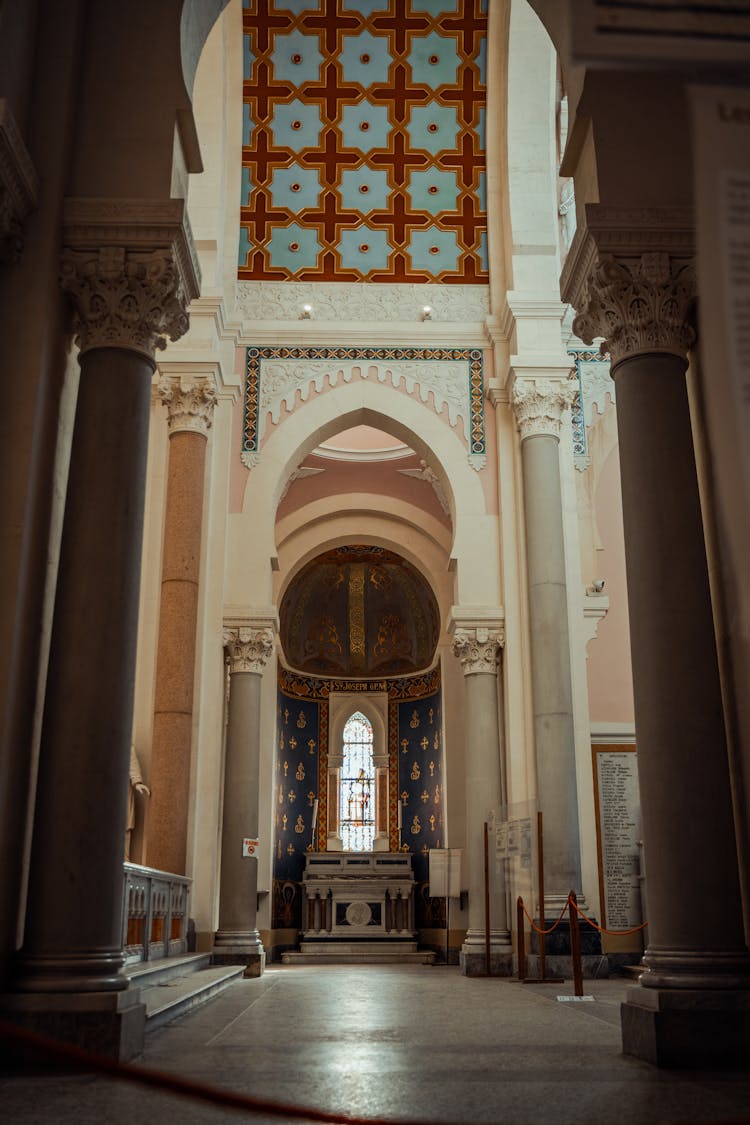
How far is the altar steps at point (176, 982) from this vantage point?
5.64 m

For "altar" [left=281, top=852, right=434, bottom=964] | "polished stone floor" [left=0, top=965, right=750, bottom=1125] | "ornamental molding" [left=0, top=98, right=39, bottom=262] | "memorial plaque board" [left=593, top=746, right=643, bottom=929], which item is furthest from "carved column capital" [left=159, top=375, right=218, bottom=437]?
"altar" [left=281, top=852, right=434, bottom=964]

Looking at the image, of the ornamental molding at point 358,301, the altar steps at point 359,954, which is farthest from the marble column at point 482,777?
the altar steps at point 359,954

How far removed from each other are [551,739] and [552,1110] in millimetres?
6939

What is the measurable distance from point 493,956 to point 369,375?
6110 mm

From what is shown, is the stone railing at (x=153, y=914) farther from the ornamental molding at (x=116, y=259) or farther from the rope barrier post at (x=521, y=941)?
the ornamental molding at (x=116, y=259)

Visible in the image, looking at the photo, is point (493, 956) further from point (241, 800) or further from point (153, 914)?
point (153, 914)

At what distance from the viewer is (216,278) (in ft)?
37.4

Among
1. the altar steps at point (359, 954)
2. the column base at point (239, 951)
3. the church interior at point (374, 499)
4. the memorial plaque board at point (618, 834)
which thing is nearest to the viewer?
the church interior at point (374, 499)

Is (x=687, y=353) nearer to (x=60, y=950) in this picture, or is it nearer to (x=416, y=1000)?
(x=60, y=950)

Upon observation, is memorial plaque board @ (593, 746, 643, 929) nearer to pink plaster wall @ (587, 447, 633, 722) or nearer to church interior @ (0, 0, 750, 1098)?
church interior @ (0, 0, 750, 1098)

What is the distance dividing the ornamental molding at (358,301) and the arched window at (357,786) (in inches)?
418

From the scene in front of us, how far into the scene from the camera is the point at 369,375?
11.9 meters

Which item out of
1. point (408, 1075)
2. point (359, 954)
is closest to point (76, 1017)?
point (408, 1075)

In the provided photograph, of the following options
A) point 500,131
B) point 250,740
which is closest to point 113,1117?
point 250,740
